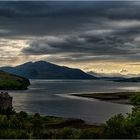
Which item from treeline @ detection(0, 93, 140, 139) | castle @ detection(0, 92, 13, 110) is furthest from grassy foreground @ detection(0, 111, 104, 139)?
castle @ detection(0, 92, 13, 110)

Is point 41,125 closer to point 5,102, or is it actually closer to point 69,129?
point 69,129

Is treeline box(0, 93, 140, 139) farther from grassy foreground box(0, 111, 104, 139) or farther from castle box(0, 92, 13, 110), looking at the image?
castle box(0, 92, 13, 110)

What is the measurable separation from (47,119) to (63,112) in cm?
3019

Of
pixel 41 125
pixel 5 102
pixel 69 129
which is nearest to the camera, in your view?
pixel 69 129

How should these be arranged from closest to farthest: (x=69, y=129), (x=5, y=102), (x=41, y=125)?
(x=69, y=129)
(x=41, y=125)
(x=5, y=102)

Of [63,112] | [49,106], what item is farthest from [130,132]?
[49,106]

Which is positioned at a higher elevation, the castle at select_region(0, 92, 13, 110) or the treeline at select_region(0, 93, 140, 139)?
the castle at select_region(0, 92, 13, 110)

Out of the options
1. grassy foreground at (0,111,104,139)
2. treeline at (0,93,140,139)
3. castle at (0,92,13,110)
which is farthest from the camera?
castle at (0,92,13,110)

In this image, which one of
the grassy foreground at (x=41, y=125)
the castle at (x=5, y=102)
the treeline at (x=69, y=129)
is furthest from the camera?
the castle at (x=5, y=102)

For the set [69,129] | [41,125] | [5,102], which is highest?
[5,102]

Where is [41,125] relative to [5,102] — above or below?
below

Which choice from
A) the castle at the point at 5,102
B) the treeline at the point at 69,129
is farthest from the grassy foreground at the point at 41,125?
the castle at the point at 5,102

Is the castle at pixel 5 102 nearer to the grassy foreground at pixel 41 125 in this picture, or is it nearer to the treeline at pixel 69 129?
the treeline at pixel 69 129

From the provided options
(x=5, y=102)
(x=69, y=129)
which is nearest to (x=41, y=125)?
(x=69, y=129)
